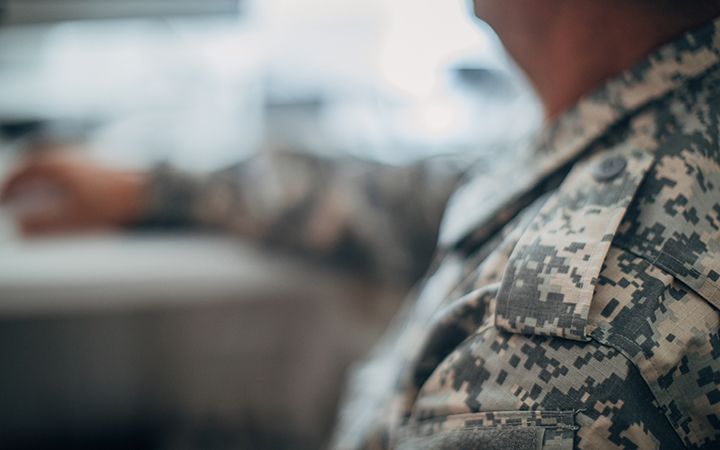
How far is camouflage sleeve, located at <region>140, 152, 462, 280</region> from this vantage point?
95 centimetres

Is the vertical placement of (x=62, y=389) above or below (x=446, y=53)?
below

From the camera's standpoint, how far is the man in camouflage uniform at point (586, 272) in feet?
1.22

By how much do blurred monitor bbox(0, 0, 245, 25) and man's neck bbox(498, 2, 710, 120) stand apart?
2.94 feet

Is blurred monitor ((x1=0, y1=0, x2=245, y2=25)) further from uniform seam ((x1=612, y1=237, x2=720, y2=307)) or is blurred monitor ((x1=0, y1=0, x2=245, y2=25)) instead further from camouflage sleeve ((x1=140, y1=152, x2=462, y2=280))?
uniform seam ((x1=612, y1=237, x2=720, y2=307))

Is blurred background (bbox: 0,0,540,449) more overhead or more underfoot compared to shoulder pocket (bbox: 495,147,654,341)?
more underfoot

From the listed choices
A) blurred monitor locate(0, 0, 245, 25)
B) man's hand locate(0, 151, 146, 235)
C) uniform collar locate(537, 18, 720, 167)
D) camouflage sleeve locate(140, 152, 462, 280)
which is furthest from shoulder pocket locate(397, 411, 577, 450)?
blurred monitor locate(0, 0, 245, 25)

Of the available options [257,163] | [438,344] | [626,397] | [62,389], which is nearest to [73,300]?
[62,389]

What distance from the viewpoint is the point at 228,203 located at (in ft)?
3.36

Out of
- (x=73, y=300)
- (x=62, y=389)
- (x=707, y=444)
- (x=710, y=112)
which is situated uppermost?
(x=710, y=112)

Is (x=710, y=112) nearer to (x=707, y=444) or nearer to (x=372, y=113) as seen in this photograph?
(x=707, y=444)

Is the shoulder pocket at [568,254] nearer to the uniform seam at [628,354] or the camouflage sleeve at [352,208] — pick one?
the uniform seam at [628,354]

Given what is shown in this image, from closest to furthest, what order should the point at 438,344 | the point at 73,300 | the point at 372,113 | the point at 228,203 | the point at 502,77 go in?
the point at 438,344 → the point at 73,300 → the point at 228,203 → the point at 372,113 → the point at 502,77

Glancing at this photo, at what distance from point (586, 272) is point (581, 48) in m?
0.20

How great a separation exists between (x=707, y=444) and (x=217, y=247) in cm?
77
